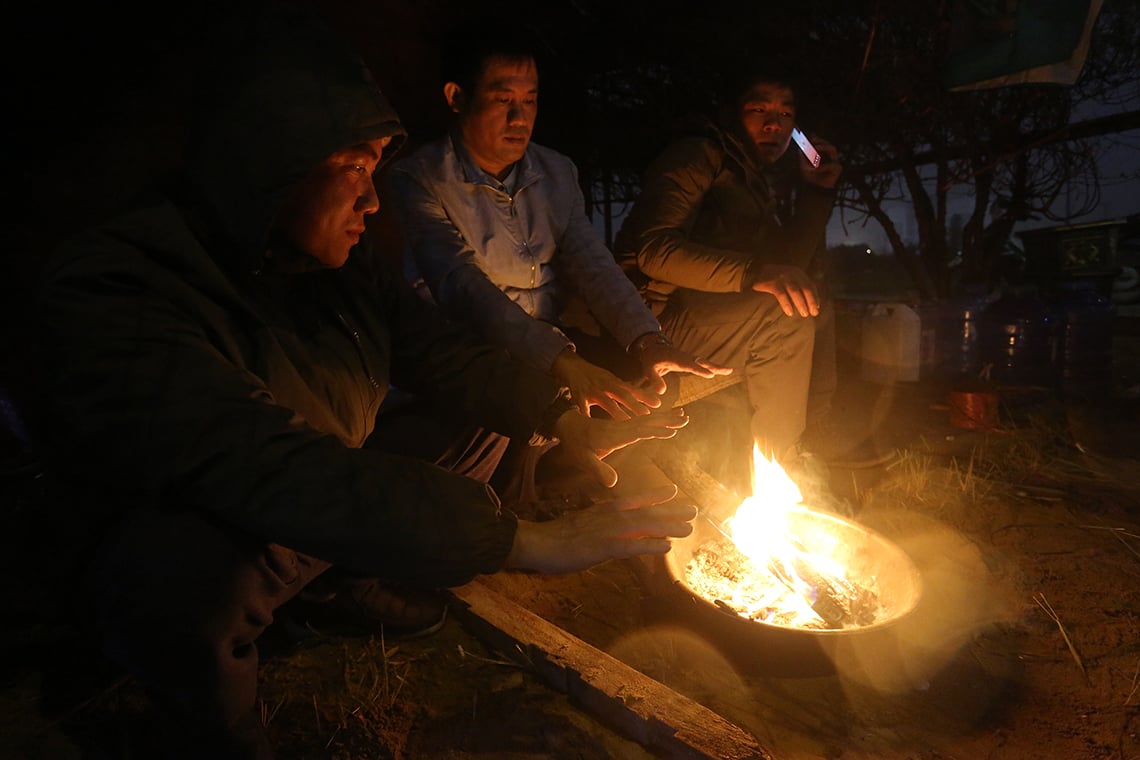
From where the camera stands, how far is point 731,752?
1.74 m

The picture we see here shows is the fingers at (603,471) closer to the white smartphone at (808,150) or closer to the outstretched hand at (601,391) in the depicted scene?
the outstretched hand at (601,391)

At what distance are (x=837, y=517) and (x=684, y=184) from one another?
199 cm

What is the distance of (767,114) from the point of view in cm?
382

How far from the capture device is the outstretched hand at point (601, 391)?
8.63 feet

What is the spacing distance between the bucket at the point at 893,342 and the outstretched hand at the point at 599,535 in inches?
170

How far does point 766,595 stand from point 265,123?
2449 millimetres

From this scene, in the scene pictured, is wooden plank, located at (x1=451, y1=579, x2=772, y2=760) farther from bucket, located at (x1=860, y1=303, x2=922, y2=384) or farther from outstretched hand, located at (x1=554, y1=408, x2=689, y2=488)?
bucket, located at (x1=860, y1=303, x2=922, y2=384)

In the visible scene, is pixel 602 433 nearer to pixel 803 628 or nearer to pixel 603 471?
pixel 603 471

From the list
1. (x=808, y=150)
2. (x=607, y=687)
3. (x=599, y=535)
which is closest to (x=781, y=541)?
(x=607, y=687)

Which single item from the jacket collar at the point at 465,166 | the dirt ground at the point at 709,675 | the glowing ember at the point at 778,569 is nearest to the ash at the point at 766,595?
the glowing ember at the point at 778,569

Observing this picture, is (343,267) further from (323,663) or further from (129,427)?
(323,663)

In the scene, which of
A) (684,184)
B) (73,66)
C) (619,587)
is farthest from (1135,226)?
(73,66)

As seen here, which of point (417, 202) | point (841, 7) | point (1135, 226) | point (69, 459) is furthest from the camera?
point (1135, 226)

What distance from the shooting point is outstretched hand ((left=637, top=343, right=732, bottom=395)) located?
9.84ft
